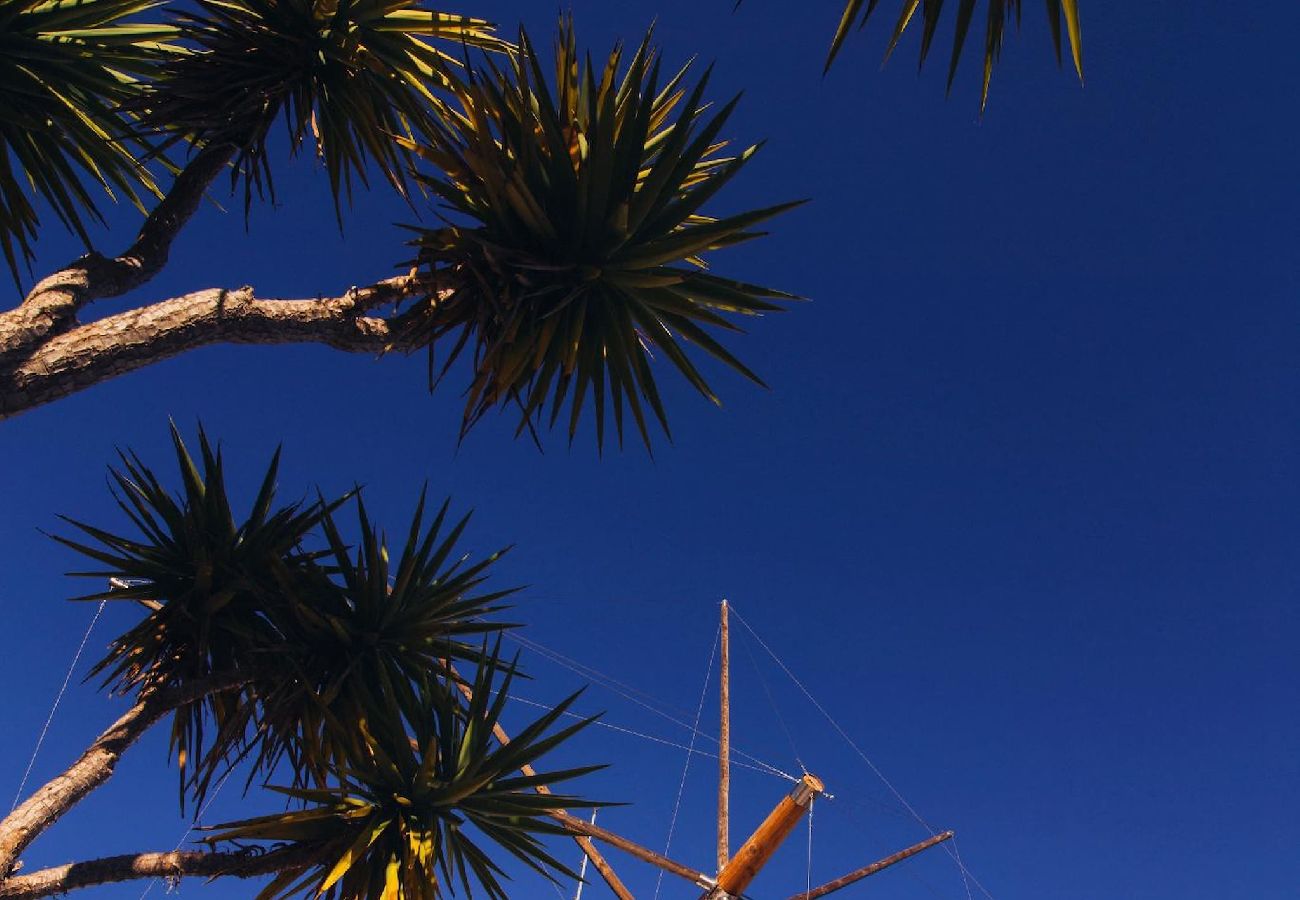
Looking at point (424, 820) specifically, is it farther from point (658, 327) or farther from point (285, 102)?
point (285, 102)

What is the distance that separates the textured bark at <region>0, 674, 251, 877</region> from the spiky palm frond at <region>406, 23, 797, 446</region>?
2.39 m

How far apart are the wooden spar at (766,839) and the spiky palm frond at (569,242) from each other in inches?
258

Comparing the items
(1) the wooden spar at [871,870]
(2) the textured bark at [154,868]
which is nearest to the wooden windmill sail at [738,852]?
(1) the wooden spar at [871,870]

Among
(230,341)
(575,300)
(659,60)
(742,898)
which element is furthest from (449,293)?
(742,898)

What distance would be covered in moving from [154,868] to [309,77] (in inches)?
178

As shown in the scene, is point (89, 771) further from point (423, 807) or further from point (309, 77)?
point (309, 77)

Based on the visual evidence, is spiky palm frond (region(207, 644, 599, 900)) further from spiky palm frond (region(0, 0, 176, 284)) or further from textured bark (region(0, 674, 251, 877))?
spiky palm frond (region(0, 0, 176, 284))

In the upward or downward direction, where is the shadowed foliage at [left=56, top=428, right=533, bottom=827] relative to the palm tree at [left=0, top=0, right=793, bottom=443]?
downward

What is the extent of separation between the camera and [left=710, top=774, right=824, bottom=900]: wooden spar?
10.3 meters

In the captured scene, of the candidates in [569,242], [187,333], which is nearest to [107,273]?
[187,333]

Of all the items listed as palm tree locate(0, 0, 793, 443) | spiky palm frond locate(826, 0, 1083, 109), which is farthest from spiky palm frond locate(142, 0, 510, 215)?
spiky palm frond locate(826, 0, 1083, 109)

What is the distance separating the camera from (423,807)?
5262 millimetres

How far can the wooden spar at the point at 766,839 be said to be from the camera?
10258 millimetres

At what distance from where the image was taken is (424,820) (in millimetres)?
5238
